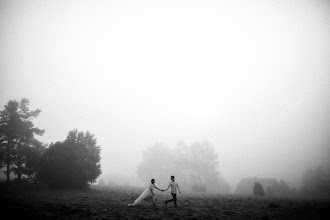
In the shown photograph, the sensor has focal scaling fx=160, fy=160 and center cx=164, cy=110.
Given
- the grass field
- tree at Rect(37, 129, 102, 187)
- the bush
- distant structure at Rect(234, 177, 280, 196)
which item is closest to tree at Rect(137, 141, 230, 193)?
distant structure at Rect(234, 177, 280, 196)

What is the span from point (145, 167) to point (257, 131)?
113 meters

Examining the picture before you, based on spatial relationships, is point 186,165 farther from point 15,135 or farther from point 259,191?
point 15,135

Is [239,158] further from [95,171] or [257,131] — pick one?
[95,171]

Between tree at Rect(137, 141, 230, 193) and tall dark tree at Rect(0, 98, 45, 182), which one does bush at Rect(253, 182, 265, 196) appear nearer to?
tree at Rect(137, 141, 230, 193)

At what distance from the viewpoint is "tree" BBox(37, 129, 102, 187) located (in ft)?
71.5

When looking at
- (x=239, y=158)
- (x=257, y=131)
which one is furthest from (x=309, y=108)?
(x=239, y=158)

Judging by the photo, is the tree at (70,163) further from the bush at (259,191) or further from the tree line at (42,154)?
the bush at (259,191)

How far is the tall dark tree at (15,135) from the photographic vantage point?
84.4 feet

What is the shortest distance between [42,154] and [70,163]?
5.19 meters

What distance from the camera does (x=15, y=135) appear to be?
2627 cm

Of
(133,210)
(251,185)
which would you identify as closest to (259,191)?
(251,185)

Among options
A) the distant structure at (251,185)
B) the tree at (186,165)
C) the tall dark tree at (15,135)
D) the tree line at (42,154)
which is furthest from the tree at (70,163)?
the distant structure at (251,185)

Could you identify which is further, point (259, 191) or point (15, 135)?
point (259, 191)

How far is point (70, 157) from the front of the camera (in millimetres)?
22531
